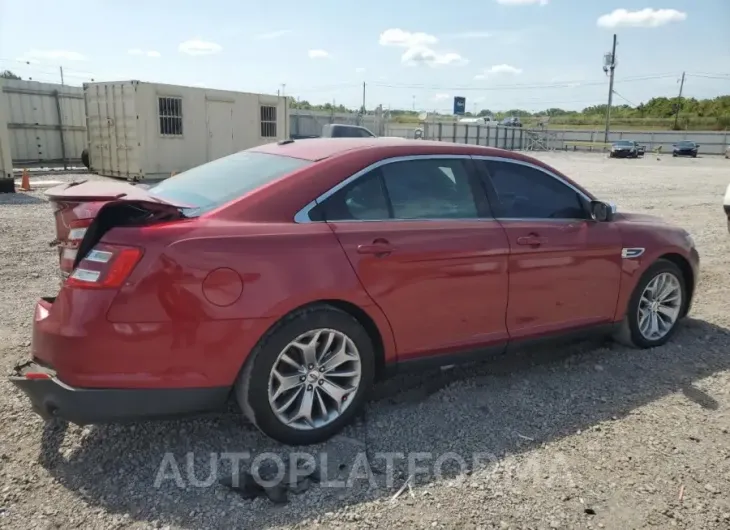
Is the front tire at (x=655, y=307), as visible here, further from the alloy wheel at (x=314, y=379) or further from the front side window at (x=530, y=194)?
the alloy wheel at (x=314, y=379)

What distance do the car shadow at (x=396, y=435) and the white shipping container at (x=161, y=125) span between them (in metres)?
13.8

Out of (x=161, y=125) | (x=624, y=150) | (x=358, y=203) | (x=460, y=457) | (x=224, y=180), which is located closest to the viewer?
(x=460, y=457)

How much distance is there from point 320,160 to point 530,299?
1639 mm

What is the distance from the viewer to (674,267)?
465 centimetres

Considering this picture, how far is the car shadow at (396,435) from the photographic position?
8.64 ft

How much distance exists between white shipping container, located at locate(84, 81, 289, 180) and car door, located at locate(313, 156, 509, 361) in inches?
543

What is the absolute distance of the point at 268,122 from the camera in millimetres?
18562

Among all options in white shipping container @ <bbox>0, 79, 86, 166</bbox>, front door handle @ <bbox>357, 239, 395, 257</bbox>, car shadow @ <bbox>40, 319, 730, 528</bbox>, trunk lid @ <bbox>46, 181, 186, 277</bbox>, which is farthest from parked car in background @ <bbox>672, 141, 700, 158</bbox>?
trunk lid @ <bbox>46, 181, 186, 277</bbox>

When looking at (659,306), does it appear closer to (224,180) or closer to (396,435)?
(396,435)

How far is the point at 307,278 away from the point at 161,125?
1450 centimetres

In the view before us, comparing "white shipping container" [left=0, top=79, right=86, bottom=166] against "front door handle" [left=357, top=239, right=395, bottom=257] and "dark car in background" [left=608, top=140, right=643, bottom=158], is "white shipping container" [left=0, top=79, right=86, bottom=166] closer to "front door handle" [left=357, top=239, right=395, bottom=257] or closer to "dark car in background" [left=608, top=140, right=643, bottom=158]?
"front door handle" [left=357, top=239, right=395, bottom=257]

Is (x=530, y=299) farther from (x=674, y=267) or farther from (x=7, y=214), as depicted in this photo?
(x=7, y=214)

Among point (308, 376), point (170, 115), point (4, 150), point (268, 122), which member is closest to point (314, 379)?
point (308, 376)

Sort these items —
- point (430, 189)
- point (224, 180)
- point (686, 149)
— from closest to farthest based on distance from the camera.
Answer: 1. point (224, 180)
2. point (430, 189)
3. point (686, 149)
